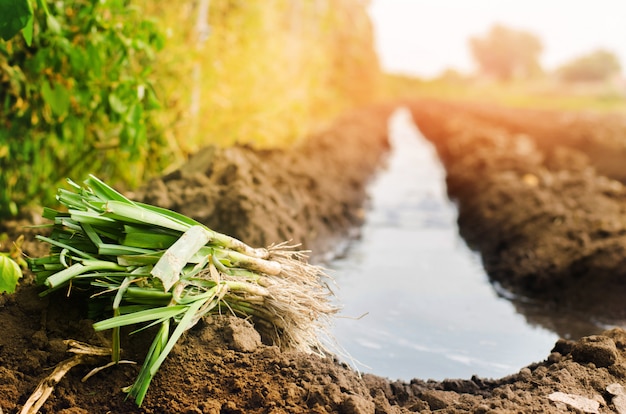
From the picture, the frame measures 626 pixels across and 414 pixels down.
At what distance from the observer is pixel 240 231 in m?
4.43

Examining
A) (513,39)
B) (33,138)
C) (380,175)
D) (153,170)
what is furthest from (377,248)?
(513,39)

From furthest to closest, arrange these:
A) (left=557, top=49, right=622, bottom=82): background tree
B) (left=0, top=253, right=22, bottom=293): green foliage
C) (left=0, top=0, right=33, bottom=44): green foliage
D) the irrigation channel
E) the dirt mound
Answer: (left=557, top=49, right=622, bottom=82): background tree → the dirt mound → the irrigation channel → (left=0, top=0, right=33, bottom=44): green foliage → (left=0, top=253, right=22, bottom=293): green foliage

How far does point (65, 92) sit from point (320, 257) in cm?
255

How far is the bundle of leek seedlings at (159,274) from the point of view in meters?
2.51

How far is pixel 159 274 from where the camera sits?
2510mm

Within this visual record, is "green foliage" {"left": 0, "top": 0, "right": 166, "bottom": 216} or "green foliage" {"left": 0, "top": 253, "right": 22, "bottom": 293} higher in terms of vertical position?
"green foliage" {"left": 0, "top": 0, "right": 166, "bottom": 216}

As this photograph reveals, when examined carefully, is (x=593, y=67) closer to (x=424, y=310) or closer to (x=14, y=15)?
(x=424, y=310)

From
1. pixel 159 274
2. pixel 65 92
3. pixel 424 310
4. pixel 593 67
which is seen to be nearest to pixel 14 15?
pixel 65 92

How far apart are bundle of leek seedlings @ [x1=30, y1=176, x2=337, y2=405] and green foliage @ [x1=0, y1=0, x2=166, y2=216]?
1.41 meters

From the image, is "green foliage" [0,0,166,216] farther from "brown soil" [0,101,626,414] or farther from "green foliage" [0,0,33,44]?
"brown soil" [0,101,626,414]

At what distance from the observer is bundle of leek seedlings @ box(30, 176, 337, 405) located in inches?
98.7

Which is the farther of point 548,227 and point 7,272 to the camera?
point 548,227

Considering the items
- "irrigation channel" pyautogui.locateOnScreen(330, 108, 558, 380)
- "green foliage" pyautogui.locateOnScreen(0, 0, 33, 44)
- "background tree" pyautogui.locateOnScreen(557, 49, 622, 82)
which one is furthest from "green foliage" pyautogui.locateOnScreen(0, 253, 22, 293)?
"background tree" pyautogui.locateOnScreen(557, 49, 622, 82)

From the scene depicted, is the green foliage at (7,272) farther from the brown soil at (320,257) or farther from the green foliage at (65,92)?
the green foliage at (65,92)
